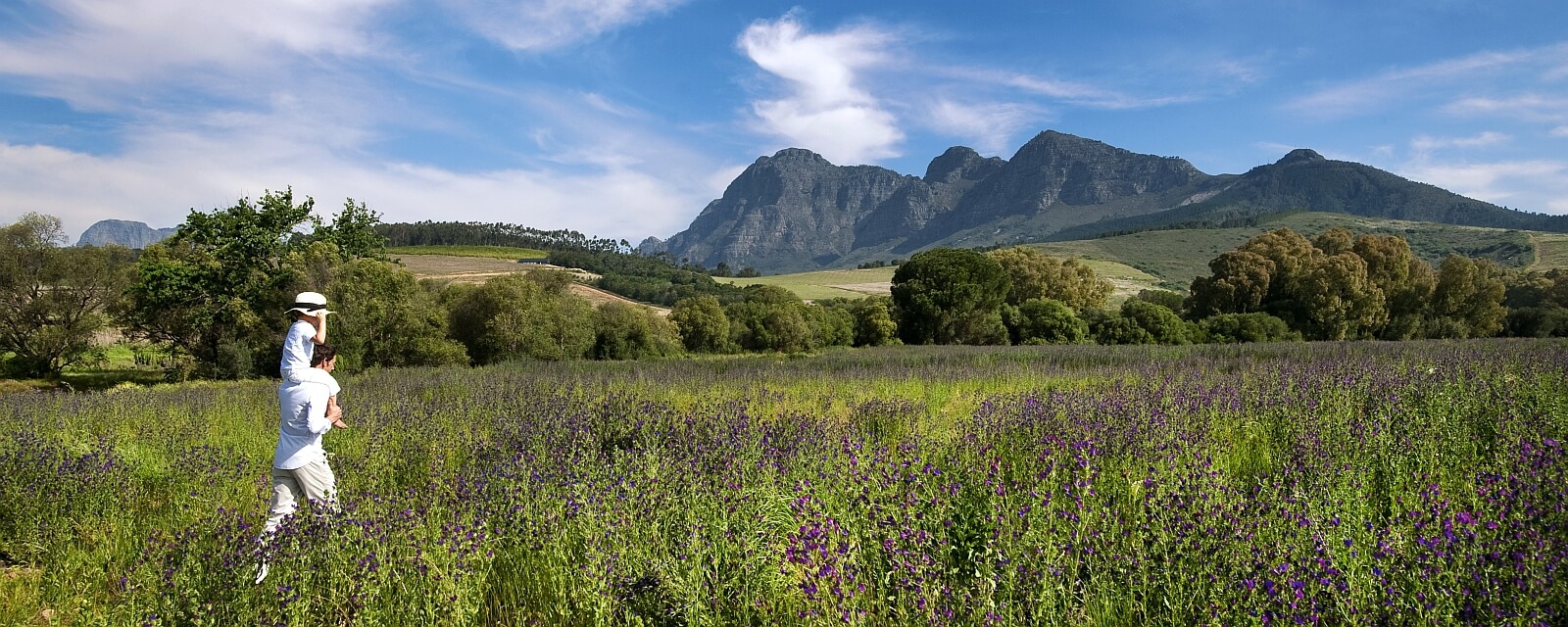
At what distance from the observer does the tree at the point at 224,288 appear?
83.7 ft

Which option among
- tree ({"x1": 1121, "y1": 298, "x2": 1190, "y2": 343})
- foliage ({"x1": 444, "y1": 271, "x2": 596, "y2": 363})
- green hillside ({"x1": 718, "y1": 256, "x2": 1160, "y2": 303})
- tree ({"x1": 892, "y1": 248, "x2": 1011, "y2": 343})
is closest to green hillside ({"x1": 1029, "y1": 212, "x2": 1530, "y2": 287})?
green hillside ({"x1": 718, "y1": 256, "x2": 1160, "y2": 303})

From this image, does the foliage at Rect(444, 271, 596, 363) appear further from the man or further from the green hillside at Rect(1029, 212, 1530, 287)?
the green hillside at Rect(1029, 212, 1530, 287)

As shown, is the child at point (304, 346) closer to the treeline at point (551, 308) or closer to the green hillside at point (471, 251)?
the treeline at point (551, 308)

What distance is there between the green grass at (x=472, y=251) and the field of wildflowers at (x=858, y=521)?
3110 inches

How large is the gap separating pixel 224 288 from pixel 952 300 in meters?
32.4

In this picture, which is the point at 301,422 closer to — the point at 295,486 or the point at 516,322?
the point at 295,486

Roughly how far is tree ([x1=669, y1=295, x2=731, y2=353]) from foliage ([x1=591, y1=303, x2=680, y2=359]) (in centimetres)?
133

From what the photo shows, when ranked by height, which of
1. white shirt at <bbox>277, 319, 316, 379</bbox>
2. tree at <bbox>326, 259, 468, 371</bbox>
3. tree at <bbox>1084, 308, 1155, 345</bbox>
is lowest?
tree at <bbox>1084, 308, 1155, 345</bbox>

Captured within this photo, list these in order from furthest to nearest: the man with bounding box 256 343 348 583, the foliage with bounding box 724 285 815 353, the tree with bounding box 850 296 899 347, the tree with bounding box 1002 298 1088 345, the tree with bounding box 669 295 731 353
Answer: the tree with bounding box 850 296 899 347, the tree with bounding box 1002 298 1088 345, the foliage with bounding box 724 285 815 353, the tree with bounding box 669 295 731 353, the man with bounding box 256 343 348 583

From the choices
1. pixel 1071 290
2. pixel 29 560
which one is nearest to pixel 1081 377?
pixel 29 560

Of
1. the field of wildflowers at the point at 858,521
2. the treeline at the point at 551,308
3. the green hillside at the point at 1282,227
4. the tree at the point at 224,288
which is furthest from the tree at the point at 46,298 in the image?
the green hillside at the point at 1282,227

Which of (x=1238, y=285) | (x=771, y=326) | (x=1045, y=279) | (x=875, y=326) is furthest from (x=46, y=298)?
(x=1238, y=285)

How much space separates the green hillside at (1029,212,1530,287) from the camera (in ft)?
328

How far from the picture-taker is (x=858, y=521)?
131 inches
